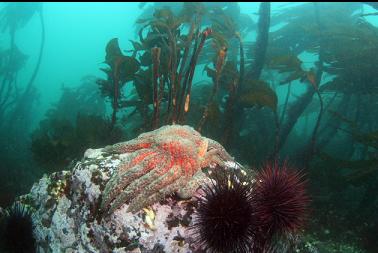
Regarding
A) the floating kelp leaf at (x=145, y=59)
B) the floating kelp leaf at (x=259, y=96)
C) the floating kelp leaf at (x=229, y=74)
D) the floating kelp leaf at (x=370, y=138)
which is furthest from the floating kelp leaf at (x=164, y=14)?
the floating kelp leaf at (x=370, y=138)

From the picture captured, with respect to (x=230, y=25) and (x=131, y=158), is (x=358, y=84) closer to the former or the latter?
(x=230, y=25)

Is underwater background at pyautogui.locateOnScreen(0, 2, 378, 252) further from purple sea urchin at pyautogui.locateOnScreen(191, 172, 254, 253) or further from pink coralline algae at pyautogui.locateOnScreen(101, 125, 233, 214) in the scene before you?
purple sea urchin at pyautogui.locateOnScreen(191, 172, 254, 253)

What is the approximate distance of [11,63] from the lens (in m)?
20.0

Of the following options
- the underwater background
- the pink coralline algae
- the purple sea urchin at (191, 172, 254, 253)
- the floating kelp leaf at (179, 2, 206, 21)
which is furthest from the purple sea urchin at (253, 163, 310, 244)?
the floating kelp leaf at (179, 2, 206, 21)

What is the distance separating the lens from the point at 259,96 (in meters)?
7.34

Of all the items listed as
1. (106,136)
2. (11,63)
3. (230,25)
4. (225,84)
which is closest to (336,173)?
(225,84)

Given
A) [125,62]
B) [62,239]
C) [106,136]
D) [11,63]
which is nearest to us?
[62,239]

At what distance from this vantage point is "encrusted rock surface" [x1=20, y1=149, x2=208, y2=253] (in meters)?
3.49

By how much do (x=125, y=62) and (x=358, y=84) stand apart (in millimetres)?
6714

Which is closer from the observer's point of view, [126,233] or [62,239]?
[126,233]

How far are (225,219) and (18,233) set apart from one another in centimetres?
308

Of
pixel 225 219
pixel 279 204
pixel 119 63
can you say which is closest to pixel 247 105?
pixel 119 63

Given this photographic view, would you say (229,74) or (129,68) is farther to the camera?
(229,74)

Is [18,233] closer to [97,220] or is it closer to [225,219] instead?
[97,220]
